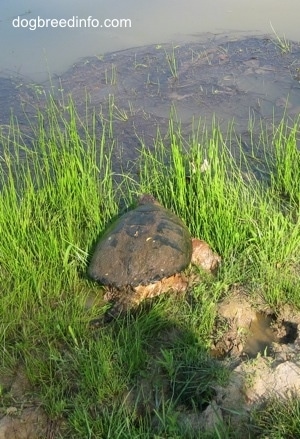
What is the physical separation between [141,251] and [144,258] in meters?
0.05

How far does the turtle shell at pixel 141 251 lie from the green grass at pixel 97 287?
143 millimetres

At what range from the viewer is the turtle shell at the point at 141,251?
2850mm

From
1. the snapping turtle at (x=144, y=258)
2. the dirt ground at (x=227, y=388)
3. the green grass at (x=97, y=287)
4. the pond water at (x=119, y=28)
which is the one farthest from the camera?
the pond water at (x=119, y=28)

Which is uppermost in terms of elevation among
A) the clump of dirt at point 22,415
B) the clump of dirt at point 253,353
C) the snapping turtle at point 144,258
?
the snapping turtle at point 144,258

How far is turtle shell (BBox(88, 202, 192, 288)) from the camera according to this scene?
2.85 meters

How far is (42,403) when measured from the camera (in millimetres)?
2287

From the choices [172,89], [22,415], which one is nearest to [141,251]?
[22,415]

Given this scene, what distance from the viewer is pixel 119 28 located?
22.2 feet

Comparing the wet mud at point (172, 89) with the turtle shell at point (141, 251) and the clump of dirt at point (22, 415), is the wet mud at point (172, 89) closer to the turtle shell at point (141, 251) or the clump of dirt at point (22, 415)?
the turtle shell at point (141, 251)

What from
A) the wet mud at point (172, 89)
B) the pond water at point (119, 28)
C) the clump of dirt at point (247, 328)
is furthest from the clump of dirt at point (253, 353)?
the pond water at point (119, 28)

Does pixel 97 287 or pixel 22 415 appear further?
pixel 97 287

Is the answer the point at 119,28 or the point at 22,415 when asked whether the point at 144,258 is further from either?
the point at 119,28

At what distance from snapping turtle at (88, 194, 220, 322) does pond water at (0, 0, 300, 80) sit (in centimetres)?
331

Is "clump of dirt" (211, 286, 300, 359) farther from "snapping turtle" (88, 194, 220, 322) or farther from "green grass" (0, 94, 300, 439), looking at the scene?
"snapping turtle" (88, 194, 220, 322)
